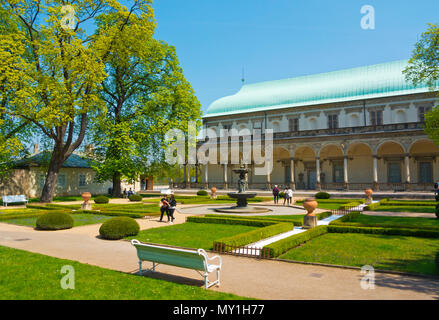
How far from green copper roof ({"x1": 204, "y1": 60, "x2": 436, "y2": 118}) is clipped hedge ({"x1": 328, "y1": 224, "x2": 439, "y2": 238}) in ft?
104

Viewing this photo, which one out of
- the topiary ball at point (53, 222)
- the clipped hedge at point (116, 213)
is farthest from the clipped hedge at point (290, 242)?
the clipped hedge at point (116, 213)

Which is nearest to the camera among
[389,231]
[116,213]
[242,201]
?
[389,231]

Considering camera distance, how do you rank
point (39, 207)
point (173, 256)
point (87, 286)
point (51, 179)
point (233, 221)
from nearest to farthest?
point (87, 286), point (173, 256), point (233, 221), point (39, 207), point (51, 179)

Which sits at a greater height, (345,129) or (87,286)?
(345,129)

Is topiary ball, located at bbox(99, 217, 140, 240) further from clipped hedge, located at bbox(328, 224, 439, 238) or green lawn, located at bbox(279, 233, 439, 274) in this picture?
clipped hedge, located at bbox(328, 224, 439, 238)

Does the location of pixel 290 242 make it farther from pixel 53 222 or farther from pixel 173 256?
pixel 53 222

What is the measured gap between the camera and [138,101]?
3519cm


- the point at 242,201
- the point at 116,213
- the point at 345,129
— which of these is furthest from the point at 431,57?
the point at 116,213

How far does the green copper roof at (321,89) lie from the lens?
1698 inches

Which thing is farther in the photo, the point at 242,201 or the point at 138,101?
the point at 138,101

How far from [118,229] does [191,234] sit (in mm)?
3107

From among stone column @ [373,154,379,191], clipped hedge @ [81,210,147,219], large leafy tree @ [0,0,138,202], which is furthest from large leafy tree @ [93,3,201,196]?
stone column @ [373,154,379,191]

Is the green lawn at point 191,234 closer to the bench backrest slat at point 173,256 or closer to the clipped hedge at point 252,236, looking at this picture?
the clipped hedge at point 252,236

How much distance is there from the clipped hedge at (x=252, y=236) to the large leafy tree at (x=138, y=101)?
66.3 feet
